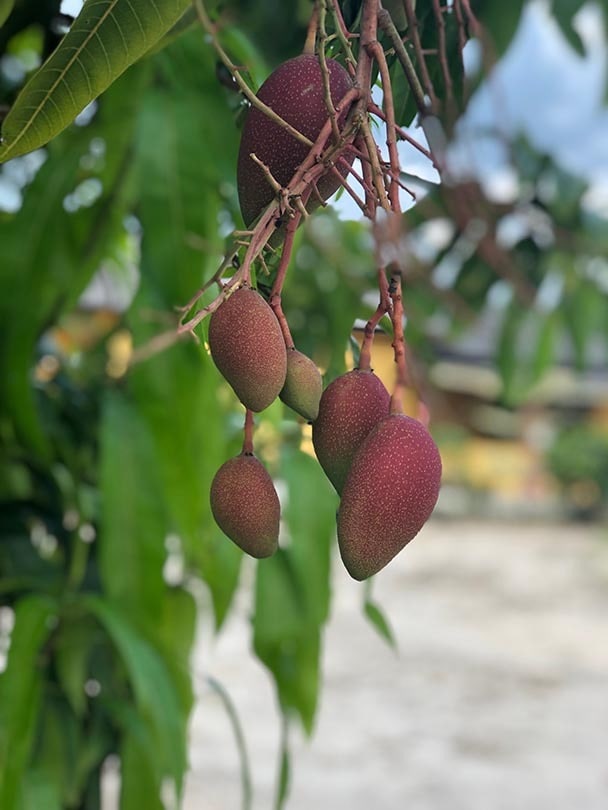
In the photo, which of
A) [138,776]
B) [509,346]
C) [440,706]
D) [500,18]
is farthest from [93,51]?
[440,706]

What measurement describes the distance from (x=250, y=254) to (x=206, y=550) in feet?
1.53

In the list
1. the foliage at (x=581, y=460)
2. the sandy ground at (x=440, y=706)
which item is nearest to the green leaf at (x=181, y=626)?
the sandy ground at (x=440, y=706)

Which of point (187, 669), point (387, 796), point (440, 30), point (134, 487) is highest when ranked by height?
point (440, 30)

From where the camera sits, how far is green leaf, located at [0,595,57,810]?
49cm

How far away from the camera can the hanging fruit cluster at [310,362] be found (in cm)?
16

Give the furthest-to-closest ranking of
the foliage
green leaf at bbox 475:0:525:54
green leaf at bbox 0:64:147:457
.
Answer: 1. the foliage
2. green leaf at bbox 0:64:147:457
3. green leaf at bbox 475:0:525:54

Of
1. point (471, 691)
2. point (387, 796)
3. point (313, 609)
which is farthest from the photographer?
point (471, 691)

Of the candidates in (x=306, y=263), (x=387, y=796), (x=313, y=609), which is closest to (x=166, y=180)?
(x=313, y=609)

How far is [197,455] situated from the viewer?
553mm

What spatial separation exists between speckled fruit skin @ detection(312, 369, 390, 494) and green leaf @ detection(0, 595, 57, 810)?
368 millimetres

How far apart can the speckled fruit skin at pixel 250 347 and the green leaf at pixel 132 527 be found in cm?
40

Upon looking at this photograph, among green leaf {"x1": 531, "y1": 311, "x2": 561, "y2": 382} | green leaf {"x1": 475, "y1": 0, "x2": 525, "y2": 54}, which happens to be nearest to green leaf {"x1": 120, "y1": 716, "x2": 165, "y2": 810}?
green leaf {"x1": 475, "y1": 0, "x2": 525, "y2": 54}

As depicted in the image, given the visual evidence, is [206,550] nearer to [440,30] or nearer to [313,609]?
[313,609]

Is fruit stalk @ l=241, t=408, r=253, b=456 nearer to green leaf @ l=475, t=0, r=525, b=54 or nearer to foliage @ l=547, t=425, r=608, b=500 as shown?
green leaf @ l=475, t=0, r=525, b=54
